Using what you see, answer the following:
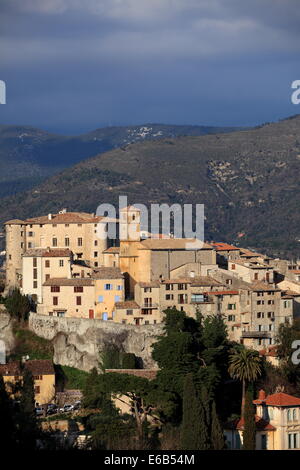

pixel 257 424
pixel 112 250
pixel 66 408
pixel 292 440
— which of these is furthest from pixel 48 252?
pixel 292 440

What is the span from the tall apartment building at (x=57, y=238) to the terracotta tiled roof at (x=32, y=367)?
1048 cm

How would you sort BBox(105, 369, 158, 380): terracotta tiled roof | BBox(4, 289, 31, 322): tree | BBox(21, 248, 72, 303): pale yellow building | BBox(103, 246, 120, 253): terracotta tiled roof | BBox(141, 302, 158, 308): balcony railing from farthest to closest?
1. BBox(103, 246, 120, 253): terracotta tiled roof
2. BBox(21, 248, 72, 303): pale yellow building
3. BBox(4, 289, 31, 322): tree
4. BBox(141, 302, 158, 308): balcony railing
5. BBox(105, 369, 158, 380): terracotta tiled roof

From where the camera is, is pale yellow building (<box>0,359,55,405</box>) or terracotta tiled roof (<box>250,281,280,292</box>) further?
terracotta tiled roof (<box>250,281,280,292</box>)

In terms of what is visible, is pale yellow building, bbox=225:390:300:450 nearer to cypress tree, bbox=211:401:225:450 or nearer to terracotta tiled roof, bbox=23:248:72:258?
cypress tree, bbox=211:401:225:450

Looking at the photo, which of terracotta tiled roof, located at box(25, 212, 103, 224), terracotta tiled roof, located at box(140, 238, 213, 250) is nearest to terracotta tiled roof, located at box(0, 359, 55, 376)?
terracotta tiled roof, located at box(140, 238, 213, 250)

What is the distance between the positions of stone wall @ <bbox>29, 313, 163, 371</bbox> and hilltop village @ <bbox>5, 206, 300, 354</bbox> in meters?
1.35

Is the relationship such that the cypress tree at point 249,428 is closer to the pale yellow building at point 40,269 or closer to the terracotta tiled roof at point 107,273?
the terracotta tiled roof at point 107,273

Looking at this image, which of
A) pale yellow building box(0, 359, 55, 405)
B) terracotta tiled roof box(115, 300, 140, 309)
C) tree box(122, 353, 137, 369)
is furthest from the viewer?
terracotta tiled roof box(115, 300, 140, 309)

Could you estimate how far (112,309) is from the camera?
268 feet

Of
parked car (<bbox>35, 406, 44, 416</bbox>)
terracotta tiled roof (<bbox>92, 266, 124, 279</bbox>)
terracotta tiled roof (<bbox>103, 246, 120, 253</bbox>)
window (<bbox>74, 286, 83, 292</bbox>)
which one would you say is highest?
terracotta tiled roof (<bbox>103, 246, 120, 253</bbox>)

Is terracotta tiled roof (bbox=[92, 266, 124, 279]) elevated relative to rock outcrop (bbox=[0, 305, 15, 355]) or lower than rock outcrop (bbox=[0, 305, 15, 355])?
elevated

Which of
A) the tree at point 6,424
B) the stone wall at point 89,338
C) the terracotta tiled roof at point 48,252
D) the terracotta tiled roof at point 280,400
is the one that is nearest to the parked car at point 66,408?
the stone wall at point 89,338

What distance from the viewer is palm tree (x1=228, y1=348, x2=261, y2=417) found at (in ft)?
238

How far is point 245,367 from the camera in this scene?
2864 inches
